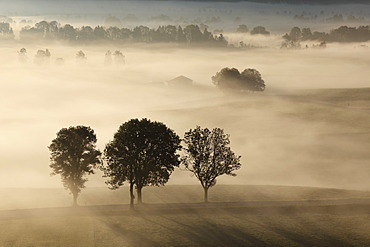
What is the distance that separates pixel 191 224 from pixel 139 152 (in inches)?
570

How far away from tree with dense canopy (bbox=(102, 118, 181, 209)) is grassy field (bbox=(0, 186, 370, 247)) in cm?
440

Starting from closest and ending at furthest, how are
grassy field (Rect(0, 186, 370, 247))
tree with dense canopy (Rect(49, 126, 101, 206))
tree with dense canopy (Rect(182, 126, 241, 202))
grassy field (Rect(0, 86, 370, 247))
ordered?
grassy field (Rect(0, 186, 370, 247))
grassy field (Rect(0, 86, 370, 247))
tree with dense canopy (Rect(49, 126, 101, 206))
tree with dense canopy (Rect(182, 126, 241, 202))

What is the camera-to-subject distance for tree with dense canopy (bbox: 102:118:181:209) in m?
80.2

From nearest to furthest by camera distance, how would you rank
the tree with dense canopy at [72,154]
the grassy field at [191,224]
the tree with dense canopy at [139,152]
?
the grassy field at [191,224] → the tree with dense canopy at [139,152] → the tree with dense canopy at [72,154]

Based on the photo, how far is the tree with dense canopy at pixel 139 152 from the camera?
80188 mm

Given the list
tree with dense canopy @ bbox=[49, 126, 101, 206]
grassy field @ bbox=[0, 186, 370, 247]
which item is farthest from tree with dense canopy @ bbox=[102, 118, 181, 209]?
grassy field @ bbox=[0, 186, 370, 247]

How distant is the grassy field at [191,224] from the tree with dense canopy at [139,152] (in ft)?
14.4

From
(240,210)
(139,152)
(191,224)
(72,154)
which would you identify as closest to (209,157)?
(240,210)

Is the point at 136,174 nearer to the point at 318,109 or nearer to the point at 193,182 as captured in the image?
the point at 193,182

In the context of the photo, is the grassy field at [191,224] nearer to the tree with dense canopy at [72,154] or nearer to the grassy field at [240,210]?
the grassy field at [240,210]

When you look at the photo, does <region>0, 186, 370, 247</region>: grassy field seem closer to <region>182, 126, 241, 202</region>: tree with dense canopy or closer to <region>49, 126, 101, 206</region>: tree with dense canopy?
<region>182, 126, 241, 202</region>: tree with dense canopy

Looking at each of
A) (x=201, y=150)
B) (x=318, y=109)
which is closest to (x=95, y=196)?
(x=201, y=150)

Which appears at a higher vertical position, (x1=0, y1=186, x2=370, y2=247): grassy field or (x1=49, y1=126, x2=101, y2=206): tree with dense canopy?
(x1=49, y1=126, x2=101, y2=206): tree with dense canopy

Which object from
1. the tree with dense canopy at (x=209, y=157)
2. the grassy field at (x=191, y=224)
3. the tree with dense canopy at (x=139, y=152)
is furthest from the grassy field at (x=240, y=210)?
the tree with dense canopy at (x=139, y=152)
